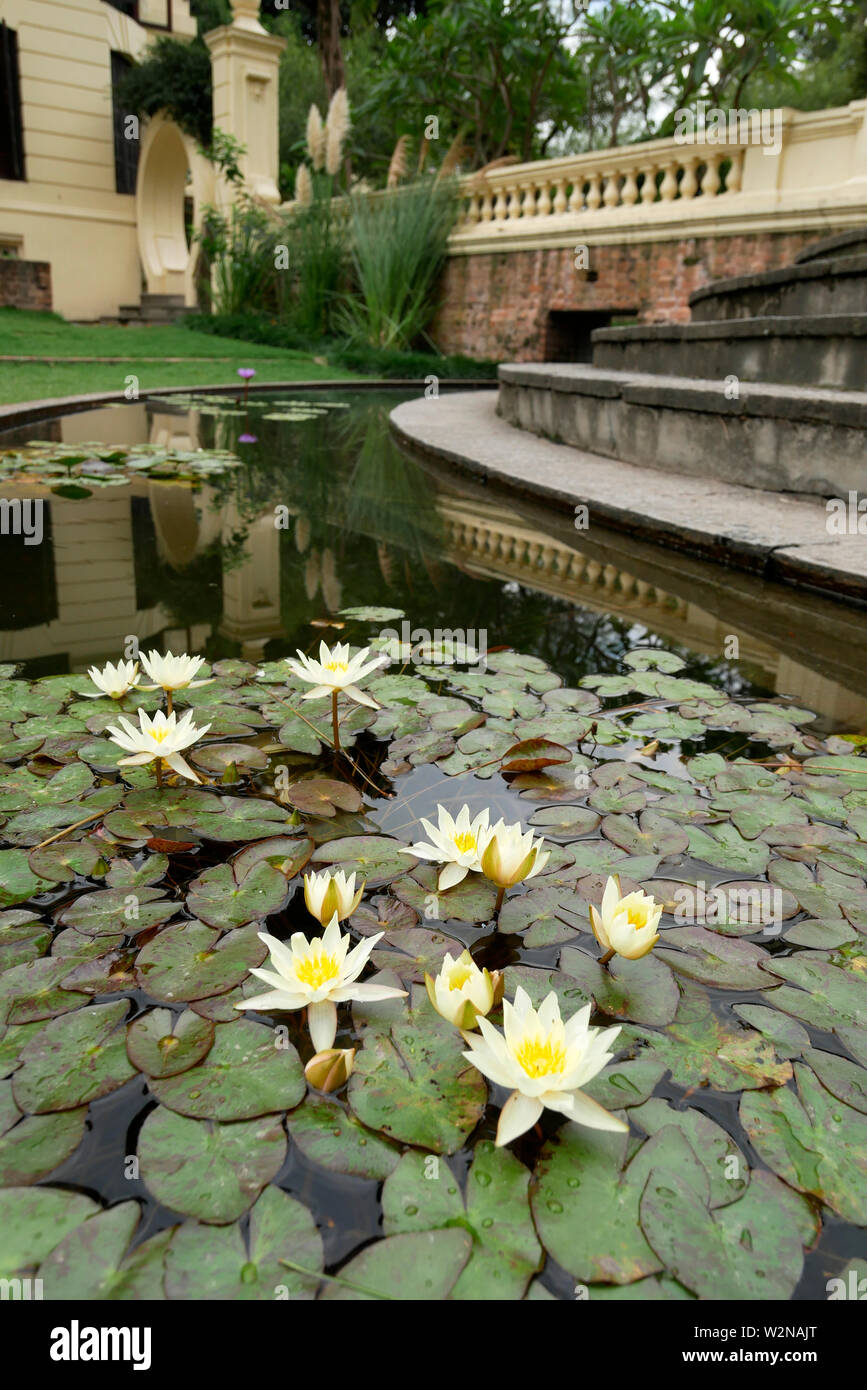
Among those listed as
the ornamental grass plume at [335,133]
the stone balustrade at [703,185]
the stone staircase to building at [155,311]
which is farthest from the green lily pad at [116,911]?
the stone staircase to building at [155,311]

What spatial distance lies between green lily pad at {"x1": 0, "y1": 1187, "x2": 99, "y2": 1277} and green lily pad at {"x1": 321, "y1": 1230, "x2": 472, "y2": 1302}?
0.21 metres

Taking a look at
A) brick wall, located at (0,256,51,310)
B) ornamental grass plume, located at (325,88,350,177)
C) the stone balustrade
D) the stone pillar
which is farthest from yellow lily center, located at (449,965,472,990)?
brick wall, located at (0,256,51,310)

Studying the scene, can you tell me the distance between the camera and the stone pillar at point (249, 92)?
439 inches

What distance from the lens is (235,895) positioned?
43.0 inches

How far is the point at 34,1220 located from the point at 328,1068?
0.25 meters

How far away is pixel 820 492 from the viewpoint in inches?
119

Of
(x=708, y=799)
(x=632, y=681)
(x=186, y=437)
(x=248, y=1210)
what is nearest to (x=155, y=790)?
(x=248, y=1210)

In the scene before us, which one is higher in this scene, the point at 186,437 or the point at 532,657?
the point at 186,437

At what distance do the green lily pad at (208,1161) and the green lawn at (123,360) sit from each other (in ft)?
17.9

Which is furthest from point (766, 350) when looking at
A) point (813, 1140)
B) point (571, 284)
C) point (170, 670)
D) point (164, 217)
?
point (164, 217)

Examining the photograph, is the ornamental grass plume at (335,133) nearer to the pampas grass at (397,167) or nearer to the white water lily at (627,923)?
the pampas grass at (397,167)

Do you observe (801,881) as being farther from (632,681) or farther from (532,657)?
(532,657)

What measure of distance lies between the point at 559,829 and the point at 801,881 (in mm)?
328

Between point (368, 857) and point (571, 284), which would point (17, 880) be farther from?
point (571, 284)
